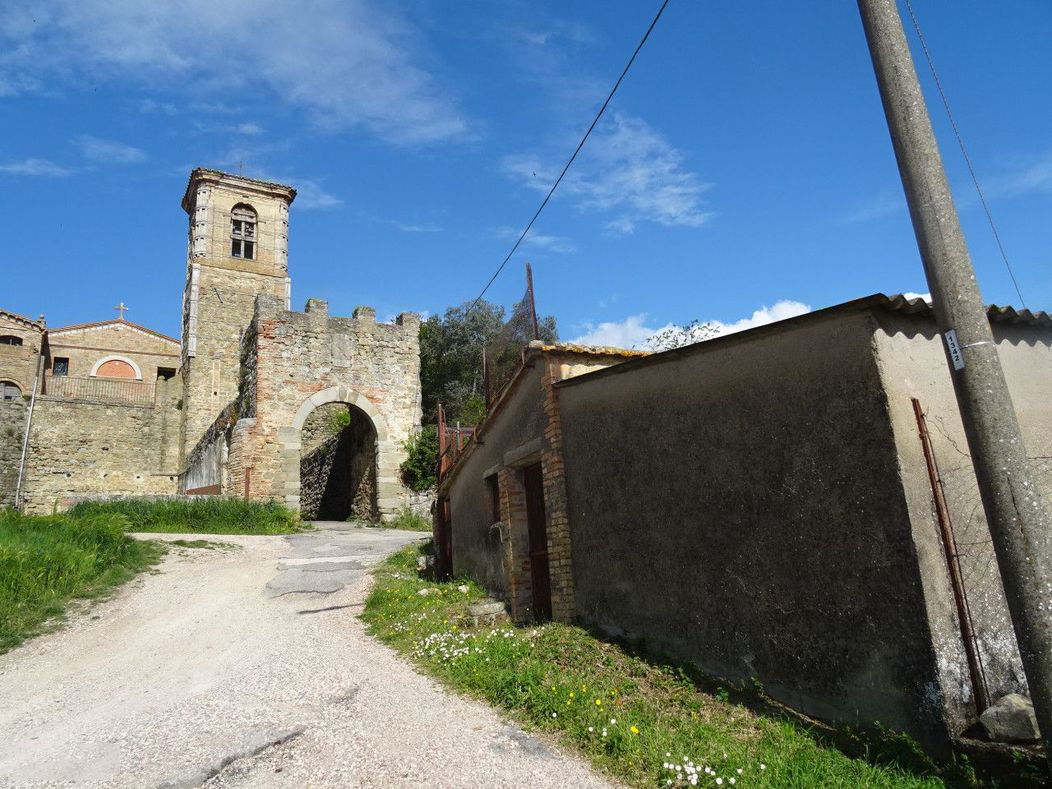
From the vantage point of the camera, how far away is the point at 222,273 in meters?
27.3

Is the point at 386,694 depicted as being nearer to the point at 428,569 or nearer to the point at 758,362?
the point at 758,362

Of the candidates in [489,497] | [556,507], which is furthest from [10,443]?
[556,507]

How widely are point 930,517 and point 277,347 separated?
1632cm

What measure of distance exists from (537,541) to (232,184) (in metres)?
26.4

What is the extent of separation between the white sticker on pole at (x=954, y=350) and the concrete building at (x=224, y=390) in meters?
15.9

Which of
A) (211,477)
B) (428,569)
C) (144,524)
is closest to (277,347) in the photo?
(211,477)

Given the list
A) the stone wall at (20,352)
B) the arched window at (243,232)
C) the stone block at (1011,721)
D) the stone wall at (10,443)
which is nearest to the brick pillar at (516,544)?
the stone block at (1011,721)

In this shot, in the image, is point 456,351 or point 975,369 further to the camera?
point 456,351

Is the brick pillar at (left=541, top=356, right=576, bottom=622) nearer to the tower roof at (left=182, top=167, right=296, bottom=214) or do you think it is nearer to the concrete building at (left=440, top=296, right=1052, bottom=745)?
the concrete building at (left=440, top=296, right=1052, bottom=745)

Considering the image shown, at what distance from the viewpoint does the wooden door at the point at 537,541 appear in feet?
25.2

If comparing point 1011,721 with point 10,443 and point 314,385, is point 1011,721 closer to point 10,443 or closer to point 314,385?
point 314,385

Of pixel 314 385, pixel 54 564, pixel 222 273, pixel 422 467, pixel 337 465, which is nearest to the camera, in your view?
pixel 54 564

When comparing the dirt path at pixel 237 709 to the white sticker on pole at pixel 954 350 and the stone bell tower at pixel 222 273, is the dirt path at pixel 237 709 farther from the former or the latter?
the stone bell tower at pixel 222 273

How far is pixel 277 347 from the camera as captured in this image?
1736 cm
